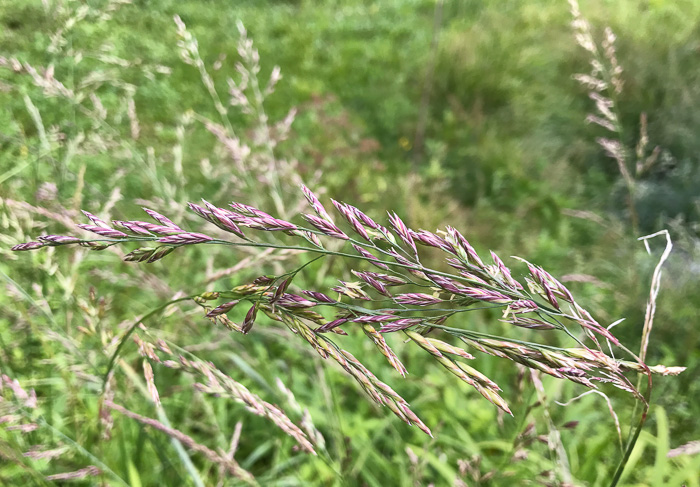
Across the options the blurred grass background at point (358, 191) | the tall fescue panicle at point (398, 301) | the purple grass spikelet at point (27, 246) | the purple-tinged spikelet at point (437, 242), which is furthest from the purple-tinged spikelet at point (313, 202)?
the blurred grass background at point (358, 191)

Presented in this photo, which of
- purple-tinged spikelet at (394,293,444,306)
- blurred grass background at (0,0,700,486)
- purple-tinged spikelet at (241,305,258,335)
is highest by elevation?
purple-tinged spikelet at (394,293,444,306)

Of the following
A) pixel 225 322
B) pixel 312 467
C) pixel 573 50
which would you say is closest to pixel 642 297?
pixel 312 467

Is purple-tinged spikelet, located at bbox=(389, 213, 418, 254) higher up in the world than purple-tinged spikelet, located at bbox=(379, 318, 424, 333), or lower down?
higher up

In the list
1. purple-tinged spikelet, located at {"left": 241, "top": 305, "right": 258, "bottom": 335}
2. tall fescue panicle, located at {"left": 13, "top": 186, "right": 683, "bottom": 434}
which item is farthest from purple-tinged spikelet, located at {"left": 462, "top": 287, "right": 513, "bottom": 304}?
purple-tinged spikelet, located at {"left": 241, "top": 305, "right": 258, "bottom": 335}

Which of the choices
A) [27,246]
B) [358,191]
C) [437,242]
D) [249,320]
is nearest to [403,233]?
[437,242]

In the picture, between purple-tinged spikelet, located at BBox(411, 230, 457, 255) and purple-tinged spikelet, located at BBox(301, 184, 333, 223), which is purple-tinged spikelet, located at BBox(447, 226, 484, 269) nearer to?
purple-tinged spikelet, located at BBox(411, 230, 457, 255)

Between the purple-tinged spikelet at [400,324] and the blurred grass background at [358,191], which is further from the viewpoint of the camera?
the blurred grass background at [358,191]

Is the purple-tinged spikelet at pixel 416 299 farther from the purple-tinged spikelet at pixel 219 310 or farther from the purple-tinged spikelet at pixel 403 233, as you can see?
the purple-tinged spikelet at pixel 219 310

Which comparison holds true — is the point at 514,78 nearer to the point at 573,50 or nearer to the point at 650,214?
the point at 573,50
